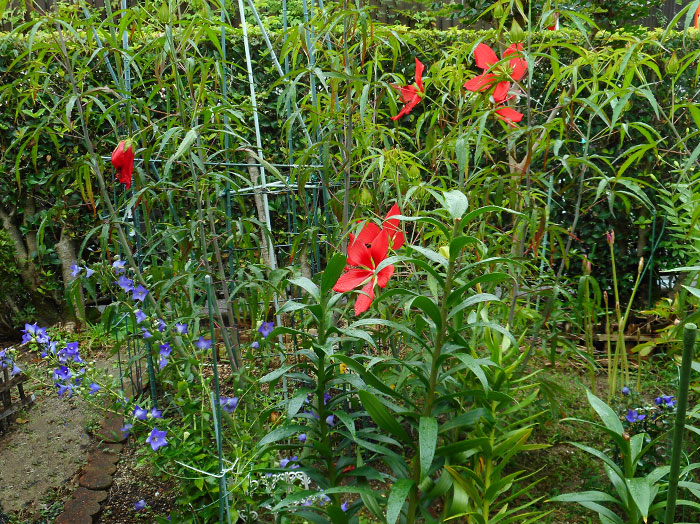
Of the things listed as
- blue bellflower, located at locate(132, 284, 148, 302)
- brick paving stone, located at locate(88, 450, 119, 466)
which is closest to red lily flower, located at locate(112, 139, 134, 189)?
blue bellflower, located at locate(132, 284, 148, 302)

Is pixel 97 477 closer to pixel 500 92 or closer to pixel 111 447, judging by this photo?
pixel 111 447

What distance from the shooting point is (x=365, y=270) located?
1.27 m

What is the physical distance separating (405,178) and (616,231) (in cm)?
212

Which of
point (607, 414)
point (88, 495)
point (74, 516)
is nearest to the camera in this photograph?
point (607, 414)

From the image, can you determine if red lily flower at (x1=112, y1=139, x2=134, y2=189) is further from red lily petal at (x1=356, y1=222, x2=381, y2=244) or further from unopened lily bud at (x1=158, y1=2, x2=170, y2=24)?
red lily petal at (x1=356, y1=222, x2=381, y2=244)

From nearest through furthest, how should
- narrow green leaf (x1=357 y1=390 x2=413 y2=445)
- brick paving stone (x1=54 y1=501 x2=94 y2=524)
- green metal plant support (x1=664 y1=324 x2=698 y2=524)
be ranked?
1. green metal plant support (x1=664 y1=324 x2=698 y2=524)
2. narrow green leaf (x1=357 y1=390 x2=413 y2=445)
3. brick paving stone (x1=54 y1=501 x2=94 y2=524)

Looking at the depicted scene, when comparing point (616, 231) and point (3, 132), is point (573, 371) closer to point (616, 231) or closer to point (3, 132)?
point (616, 231)

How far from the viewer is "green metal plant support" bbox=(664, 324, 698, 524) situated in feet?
1.24

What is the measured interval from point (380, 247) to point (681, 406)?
811 mm

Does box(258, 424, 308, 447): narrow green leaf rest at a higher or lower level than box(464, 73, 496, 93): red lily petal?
lower

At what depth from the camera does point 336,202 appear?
1.57m

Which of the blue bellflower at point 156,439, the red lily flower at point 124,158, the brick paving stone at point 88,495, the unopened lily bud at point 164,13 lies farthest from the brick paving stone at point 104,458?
the unopened lily bud at point 164,13

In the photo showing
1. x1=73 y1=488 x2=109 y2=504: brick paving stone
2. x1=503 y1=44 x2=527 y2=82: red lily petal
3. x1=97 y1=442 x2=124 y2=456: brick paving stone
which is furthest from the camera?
x1=97 y1=442 x2=124 y2=456: brick paving stone

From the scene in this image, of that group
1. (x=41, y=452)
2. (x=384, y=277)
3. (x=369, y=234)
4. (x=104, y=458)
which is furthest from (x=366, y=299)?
(x=41, y=452)
